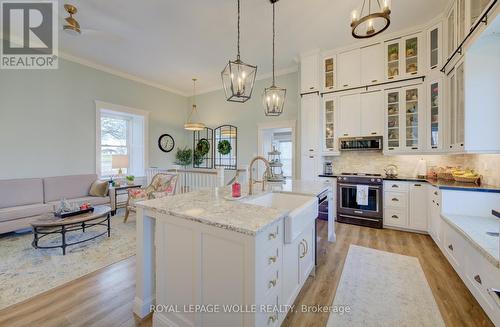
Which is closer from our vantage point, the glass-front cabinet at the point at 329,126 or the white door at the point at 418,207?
the white door at the point at 418,207

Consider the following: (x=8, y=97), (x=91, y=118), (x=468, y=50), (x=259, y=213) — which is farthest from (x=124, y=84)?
(x=468, y=50)

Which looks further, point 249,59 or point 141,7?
point 249,59

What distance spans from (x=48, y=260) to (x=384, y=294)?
395cm

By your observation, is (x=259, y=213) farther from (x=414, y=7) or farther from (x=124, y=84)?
(x=124, y=84)

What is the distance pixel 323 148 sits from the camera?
14.8 ft

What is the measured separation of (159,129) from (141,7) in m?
3.72

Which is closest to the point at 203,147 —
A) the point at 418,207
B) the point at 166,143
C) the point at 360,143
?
the point at 166,143

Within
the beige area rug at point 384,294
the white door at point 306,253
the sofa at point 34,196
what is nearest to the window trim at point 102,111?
the sofa at point 34,196

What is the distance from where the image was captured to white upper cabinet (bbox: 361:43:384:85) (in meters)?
3.91

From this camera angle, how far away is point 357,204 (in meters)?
3.96

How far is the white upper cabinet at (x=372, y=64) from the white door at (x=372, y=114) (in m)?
0.27

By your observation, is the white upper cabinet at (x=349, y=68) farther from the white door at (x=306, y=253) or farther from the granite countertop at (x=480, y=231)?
the white door at (x=306, y=253)

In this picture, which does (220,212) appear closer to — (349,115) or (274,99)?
(274,99)

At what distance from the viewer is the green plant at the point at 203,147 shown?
22.3 ft
